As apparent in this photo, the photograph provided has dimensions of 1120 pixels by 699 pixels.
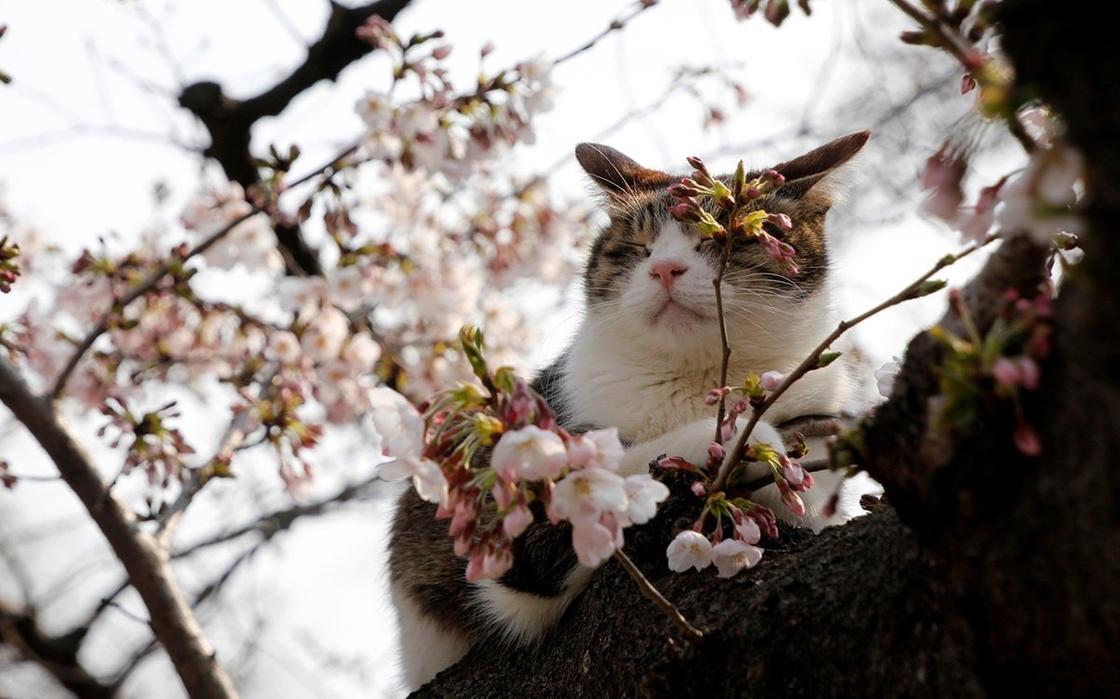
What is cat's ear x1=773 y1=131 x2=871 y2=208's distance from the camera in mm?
3082

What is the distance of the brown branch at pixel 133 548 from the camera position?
276 centimetres

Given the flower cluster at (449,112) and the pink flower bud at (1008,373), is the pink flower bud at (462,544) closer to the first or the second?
the pink flower bud at (1008,373)

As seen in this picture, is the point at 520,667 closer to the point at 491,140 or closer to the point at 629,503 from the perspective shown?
the point at 629,503

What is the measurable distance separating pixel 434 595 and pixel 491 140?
1599 millimetres

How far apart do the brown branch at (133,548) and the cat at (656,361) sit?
1.88 ft

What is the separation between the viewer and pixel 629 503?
1.36 metres

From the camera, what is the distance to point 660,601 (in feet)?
4.69

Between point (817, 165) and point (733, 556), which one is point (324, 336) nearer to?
point (817, 165)

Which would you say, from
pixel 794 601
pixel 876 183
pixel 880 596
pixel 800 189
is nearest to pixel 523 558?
pixel 794 601

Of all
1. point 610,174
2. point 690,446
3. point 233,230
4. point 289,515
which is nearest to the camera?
point 690,446

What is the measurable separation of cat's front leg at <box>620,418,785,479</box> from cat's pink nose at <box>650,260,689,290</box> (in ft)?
1.91

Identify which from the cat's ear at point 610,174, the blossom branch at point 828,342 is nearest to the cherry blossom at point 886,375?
the blossom branch at point 828,342

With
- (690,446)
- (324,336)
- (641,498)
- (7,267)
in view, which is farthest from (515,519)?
(324,336)

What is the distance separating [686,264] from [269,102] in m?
2.64
